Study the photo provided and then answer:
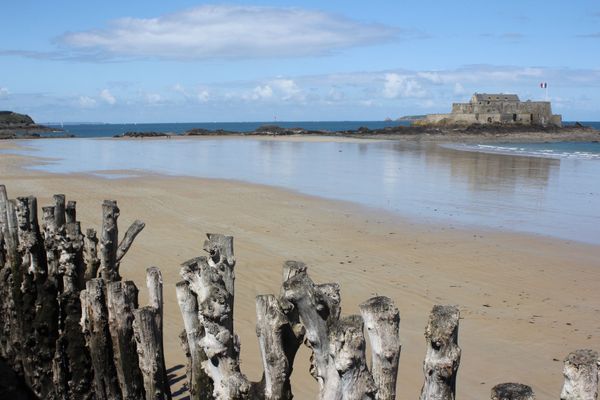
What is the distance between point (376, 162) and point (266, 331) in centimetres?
3238

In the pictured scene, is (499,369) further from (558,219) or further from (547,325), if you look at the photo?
(558,219)

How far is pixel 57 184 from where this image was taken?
22312 millimetres

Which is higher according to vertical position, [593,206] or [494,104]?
[494,104]

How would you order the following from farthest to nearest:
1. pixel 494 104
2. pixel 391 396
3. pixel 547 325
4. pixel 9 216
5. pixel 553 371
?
pixel 494 104 → pixel 547 325 → pixel 9 216 → pixel 553 371 → pixel 391 396

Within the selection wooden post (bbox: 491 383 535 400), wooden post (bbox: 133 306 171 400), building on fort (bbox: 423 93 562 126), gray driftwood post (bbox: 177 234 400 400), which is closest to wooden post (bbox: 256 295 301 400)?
gray driftwood post (bbox: 177 234 400 400)

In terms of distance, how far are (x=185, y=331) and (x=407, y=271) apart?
259 inches

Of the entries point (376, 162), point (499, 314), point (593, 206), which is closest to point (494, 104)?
point (376, 162)

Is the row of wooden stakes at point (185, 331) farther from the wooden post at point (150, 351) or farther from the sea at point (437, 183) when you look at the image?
the sea at point (437, 183)

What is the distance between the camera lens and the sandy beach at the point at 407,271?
6.89 metres

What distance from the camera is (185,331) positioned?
4.56m

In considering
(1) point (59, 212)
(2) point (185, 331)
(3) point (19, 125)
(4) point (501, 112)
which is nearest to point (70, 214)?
(1) point (59, 212)

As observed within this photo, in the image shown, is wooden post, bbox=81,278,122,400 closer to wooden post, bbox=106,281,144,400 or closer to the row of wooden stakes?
the row of wooden stakes

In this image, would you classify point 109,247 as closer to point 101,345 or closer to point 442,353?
point 101,345

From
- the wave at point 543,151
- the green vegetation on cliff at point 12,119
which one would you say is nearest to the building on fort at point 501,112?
the wave at point 543,151
